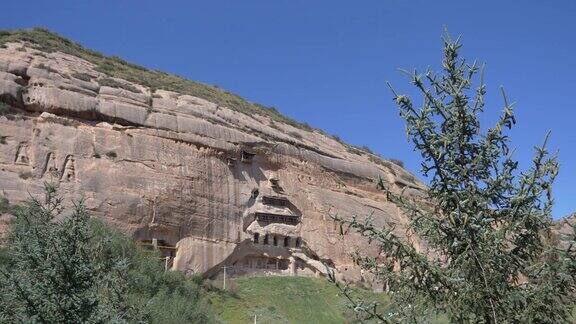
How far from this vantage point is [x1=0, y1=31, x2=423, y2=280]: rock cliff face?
85.1 feet

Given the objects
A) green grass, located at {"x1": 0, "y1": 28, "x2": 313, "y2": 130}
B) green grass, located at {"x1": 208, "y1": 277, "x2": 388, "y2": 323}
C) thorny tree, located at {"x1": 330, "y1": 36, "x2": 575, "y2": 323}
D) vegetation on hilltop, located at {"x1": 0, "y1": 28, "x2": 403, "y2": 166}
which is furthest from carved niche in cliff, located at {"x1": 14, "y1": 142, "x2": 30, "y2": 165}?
thorny tree, located at {"x1": 330, "y1": 36, "x2": 575, "y2": 323}

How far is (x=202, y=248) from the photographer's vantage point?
28.5 meters

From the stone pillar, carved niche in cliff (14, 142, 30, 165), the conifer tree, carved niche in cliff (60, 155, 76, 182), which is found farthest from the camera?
the stone pillar

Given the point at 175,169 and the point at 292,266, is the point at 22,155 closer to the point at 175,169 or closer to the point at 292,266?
the point at 175,169

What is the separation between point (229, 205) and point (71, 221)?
22.4 metres

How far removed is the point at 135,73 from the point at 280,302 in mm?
21204

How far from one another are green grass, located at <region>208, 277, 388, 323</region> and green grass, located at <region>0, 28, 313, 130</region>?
45.1ft

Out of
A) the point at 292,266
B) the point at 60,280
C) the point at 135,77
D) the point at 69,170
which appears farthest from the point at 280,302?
the point at 60,280

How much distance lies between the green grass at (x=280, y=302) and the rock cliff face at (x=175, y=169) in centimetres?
182

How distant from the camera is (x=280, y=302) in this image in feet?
91.6

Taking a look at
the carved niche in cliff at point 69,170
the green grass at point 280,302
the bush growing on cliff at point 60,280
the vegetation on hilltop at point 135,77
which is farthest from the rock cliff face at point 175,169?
the bush growing on cliff at point 60,280

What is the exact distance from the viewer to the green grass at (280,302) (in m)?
25.6

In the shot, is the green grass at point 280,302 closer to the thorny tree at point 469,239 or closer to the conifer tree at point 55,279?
the conifer tree at point 55,279

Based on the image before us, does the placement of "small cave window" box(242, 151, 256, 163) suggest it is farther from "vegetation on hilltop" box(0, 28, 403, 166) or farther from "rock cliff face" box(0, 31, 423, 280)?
"vegetation on hilltop" box(0, 28, 403, 166)
